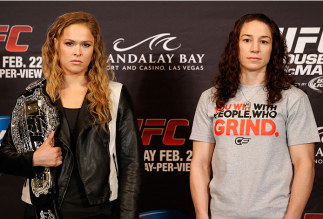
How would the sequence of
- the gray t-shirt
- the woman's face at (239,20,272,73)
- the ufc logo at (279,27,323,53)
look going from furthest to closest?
1. the ufc logo at (279,27,323,53)
2. the woman's face at (239,20,272,73)
3. the gray t-shirt

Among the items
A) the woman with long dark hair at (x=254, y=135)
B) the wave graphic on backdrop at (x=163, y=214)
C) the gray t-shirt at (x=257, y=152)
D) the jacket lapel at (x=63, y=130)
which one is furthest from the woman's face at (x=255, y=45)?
the wave graphic on backdrop at (x=163, y=214)

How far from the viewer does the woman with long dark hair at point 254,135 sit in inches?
64.6

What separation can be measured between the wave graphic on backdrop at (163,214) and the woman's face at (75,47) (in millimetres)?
1521

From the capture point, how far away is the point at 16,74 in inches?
115

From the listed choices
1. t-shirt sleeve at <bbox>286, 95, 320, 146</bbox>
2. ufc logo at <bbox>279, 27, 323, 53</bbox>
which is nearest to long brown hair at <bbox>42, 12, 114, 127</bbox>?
t-shirt sleeve at <bbox>286, 95, 320, 146</bbox>

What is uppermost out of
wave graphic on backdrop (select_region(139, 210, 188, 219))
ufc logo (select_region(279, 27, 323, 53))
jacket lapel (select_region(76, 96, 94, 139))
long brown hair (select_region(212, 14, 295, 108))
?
ufc logo (select_region(279, 27, 323, 53))

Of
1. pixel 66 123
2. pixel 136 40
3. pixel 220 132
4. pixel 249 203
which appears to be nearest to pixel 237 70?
pixel 220 132

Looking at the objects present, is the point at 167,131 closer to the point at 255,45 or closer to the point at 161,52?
the point at 161,52

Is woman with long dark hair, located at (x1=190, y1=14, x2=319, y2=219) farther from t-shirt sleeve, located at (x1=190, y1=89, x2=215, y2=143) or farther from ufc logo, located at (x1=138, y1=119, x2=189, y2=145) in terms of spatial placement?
ufc logo, located at (x1=138, y1=119, x2=189, y2=145)

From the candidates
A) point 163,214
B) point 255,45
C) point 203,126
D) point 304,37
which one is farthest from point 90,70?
point 304,37

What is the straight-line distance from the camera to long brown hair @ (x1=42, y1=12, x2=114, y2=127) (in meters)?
1.79

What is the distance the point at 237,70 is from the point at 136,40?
1252mm

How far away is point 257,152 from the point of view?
5.50 feet

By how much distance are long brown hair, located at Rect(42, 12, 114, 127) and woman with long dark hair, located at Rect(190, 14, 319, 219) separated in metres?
0.50
